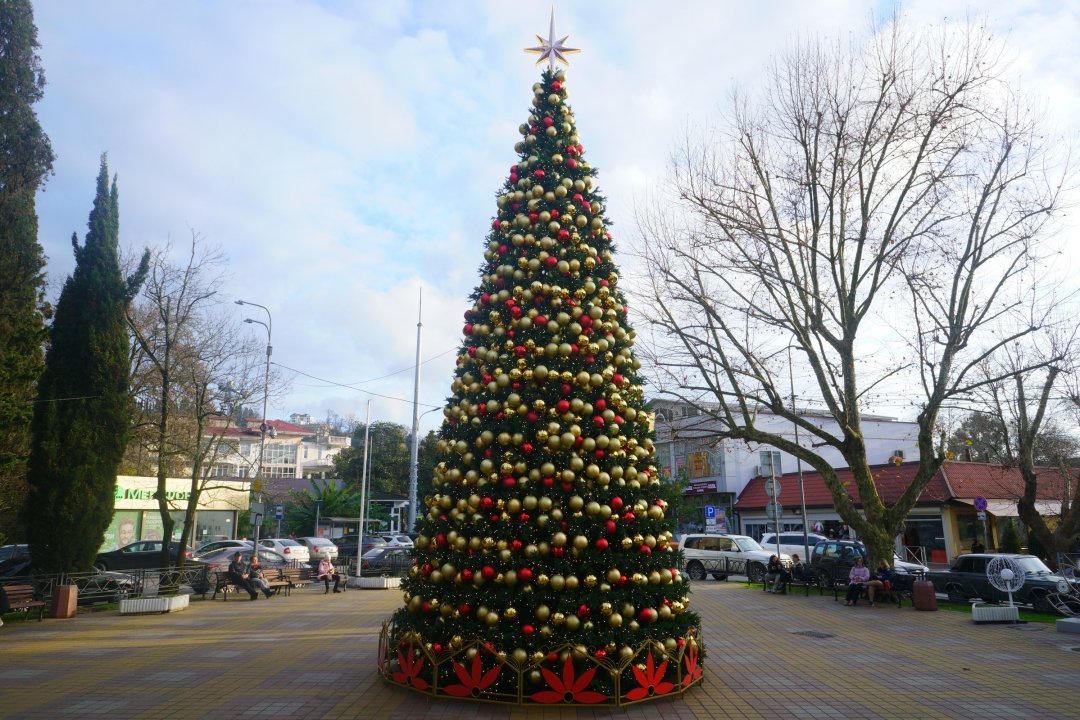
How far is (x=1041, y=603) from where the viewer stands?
16.5 m

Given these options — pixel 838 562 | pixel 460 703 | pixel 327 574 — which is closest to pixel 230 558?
pixel 327 574

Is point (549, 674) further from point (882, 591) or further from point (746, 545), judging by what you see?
point (746, 545)

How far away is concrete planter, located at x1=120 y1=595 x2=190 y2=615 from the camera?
53.5 ft

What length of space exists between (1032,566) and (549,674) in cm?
1590

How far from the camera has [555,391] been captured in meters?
8.10

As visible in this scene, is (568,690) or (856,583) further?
(856,583)

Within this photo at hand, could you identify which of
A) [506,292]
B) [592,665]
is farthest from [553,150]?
[592,665]

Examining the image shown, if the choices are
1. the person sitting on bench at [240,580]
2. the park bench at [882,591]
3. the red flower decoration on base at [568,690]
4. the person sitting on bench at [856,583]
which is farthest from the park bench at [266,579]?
the park bench at [882,591]

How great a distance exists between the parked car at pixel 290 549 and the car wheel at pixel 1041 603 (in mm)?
25789

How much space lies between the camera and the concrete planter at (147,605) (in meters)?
16.3

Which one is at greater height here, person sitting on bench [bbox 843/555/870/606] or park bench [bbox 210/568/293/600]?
person sitting on bench [bbox 843/555/870/606]

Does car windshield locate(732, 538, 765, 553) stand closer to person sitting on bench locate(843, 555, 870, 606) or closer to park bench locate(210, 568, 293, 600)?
person sitting on bench locate(843, 555, 870, 606)

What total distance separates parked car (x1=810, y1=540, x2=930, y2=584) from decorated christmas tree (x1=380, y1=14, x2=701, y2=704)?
565 inches

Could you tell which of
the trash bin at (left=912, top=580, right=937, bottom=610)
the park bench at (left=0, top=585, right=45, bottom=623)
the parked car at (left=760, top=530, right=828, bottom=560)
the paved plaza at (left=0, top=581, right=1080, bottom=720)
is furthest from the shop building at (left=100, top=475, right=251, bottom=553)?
the trash bin at (left=912, top=580, right=937, bottom=610)
